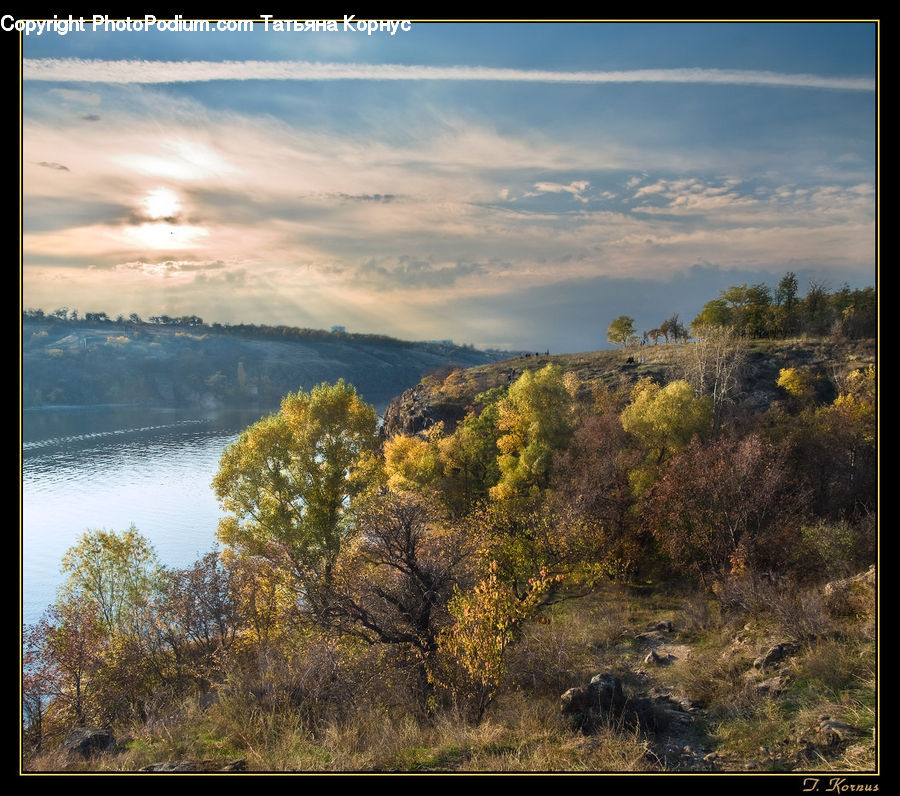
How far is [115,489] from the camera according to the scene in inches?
1852

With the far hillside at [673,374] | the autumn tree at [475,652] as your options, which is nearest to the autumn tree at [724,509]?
the autumn tree at [475,652]

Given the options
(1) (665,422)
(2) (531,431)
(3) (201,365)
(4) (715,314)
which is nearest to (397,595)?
(1) (665,422)

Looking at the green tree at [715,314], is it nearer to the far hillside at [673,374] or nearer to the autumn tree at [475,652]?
the far hillside at [673,374]

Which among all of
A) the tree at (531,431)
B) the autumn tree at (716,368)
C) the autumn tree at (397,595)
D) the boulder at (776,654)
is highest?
the autumn tree at (716,368)

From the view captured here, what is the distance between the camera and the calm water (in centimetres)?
3516

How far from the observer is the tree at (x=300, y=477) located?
27.6 meters

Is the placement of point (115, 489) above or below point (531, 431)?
below

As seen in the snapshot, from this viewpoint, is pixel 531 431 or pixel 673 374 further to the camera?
pixel 673 374

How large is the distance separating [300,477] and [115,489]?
28251 millimetres

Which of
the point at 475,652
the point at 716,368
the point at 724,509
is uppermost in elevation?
the point at 716,368

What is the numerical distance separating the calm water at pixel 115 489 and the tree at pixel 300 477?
9257mm

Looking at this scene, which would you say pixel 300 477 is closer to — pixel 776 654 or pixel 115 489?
pixel 776 654
